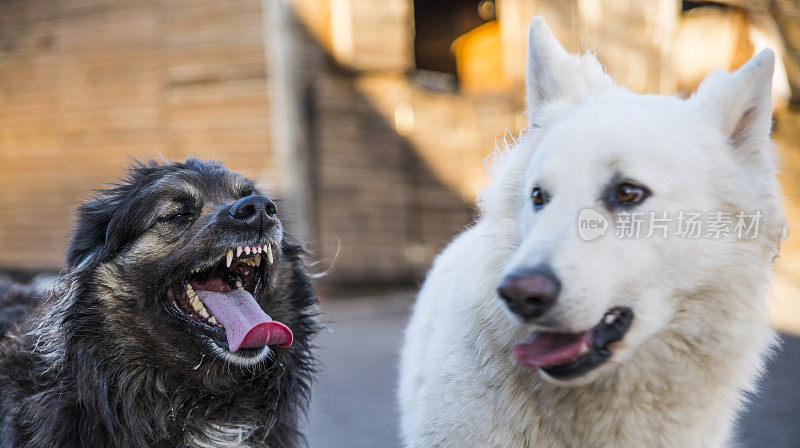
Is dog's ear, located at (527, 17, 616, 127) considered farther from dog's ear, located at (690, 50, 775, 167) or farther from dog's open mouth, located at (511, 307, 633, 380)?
dog's open mouth, located at (511, 307, 633, 380)

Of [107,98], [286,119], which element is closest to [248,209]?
[286,119]

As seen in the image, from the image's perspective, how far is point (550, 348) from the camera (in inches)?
76.2

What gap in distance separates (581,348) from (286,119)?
24.0 feet

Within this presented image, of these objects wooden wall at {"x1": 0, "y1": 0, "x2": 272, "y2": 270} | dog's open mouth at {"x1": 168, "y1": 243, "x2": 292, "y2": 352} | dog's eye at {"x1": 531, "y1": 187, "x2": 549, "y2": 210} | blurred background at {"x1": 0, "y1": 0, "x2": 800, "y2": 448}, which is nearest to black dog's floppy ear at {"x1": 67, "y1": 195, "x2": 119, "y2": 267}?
dog's open mouth at {"x1": 168, "y1": 243, "x2": 292, "y2": 352}

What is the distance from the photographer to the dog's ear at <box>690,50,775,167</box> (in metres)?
2.02

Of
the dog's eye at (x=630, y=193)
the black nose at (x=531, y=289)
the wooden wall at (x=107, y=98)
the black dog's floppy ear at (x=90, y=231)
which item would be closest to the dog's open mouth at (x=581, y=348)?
the black nose at (x=531, y=289)

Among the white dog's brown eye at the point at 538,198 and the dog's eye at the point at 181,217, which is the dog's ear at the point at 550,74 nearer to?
the white dog's brown eye at the point at 538,198

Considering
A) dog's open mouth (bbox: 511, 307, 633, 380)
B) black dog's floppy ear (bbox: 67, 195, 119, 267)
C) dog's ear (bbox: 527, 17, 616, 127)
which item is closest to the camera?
dog's open mouth (bbox: 511, 307, 633, 380)

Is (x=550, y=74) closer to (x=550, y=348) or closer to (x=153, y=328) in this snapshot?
(x=550, y=348)

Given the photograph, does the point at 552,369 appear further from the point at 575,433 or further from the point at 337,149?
the point at 337,149

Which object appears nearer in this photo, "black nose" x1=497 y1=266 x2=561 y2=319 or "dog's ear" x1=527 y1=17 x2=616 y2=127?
"black nose" x1=497 y1=266 x2=561 y2=319

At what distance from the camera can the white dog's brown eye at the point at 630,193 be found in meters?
1.95

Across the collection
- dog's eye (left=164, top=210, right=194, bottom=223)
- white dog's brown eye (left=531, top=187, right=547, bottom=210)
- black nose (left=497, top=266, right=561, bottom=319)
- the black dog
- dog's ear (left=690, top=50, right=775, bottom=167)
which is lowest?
the black dog

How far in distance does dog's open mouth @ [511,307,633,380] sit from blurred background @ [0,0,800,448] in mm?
5378
